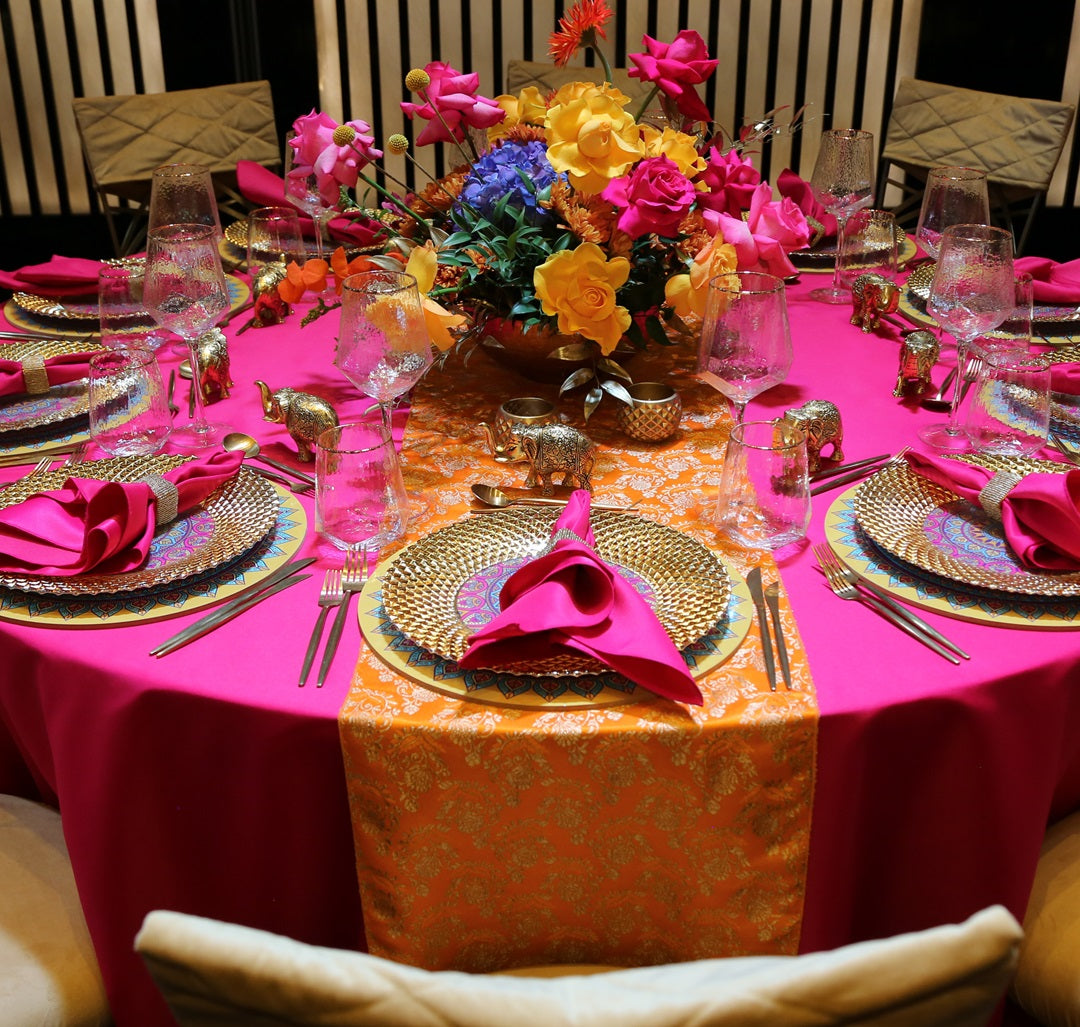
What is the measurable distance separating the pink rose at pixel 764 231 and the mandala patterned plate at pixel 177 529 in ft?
2.23

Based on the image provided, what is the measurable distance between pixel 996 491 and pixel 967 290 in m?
0.37

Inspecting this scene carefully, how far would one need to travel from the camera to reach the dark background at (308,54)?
4.24 m

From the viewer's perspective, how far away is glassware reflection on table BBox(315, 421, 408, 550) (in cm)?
124

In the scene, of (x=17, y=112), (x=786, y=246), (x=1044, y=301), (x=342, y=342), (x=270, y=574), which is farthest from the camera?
(x=17, y=112)

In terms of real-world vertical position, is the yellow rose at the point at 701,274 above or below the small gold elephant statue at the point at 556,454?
above

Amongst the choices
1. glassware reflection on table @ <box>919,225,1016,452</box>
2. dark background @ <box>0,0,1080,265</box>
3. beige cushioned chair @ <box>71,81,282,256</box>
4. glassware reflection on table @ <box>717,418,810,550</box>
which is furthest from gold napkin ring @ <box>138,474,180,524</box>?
dark background @ <box>0,0,1080,265</box>

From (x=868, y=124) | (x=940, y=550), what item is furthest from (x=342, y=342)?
(x=868, y=124)

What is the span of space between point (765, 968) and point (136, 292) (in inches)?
60.9

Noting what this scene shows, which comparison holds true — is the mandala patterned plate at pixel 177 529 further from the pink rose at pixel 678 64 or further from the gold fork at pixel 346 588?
the pink rose at pixel 678 64

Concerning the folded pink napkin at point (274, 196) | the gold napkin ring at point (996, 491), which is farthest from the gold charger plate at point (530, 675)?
the folded pink napkin at point (274, 196)

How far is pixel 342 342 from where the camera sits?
4.73 ft

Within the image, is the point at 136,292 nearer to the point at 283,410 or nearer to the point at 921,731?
the point at 283,410

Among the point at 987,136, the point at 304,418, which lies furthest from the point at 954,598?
the point at 987,136

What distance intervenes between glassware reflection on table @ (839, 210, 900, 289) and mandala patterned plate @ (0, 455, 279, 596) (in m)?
1.24
